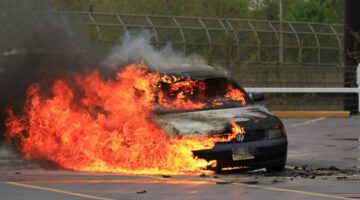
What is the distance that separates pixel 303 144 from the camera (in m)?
16.5

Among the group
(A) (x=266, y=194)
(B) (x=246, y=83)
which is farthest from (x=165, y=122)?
(B) (x=246, y=83)

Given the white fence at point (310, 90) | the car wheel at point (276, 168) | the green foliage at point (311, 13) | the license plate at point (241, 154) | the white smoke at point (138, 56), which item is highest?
the green foliage at point (311, 13)

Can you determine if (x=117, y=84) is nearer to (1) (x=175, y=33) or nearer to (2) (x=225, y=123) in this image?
(2) (x=225, y=123)

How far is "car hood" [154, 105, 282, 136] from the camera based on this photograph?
11.2m

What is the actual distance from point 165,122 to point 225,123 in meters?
0.83

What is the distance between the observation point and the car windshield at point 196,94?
11977mm

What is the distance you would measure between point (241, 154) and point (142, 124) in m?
1.44

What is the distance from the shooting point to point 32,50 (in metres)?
13.3

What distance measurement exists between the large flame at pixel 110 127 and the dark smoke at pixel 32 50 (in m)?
0.24

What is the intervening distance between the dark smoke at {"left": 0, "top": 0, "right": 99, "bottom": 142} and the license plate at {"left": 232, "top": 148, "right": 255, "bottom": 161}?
9.78 feet

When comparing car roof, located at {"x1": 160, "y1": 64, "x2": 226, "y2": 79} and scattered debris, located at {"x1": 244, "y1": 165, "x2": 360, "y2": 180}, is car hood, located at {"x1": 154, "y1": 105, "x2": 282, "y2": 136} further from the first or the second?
car roof, located at {"x1": 160, "y1": 64, "x2": 226, "y2": 79}

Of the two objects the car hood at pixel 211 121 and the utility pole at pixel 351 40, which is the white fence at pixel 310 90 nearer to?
the utility pole at pixel 351 40

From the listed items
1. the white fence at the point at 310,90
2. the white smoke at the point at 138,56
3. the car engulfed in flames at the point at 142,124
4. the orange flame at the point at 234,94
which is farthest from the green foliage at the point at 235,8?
the orange flame at the point at 234,94

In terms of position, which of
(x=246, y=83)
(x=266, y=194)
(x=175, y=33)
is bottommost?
(x=266, y=194)
